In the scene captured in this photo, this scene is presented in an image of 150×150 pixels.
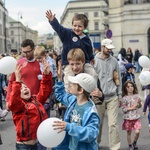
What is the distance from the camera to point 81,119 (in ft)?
12.4

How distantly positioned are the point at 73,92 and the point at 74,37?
A: 4.46ft

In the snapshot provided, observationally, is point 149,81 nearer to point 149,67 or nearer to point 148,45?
point 149,67

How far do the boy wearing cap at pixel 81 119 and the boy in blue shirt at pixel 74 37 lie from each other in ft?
3.14

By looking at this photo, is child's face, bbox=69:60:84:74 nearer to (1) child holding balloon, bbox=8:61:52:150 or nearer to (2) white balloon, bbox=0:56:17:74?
(1) child holding balloon, bbox=8:61:52:150

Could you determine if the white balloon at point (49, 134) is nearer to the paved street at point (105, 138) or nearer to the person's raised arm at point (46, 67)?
the person's raised arm at point (46, 67)

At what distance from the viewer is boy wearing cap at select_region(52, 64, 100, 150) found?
3547mm

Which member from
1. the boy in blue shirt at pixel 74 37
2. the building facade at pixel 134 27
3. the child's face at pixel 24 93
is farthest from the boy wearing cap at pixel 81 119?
the building facade at pixel 134 27

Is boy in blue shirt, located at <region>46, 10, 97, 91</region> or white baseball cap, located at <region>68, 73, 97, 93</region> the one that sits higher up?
boy in blue shirt, located at <region>46, 10, 97, 91</region>

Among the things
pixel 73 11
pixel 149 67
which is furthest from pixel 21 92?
pixel 73 11

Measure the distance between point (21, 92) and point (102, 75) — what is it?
8.26 ft

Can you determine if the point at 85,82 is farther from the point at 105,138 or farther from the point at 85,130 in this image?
the point at 105,138

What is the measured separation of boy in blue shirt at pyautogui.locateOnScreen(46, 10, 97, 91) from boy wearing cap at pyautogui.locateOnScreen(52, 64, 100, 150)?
956mm

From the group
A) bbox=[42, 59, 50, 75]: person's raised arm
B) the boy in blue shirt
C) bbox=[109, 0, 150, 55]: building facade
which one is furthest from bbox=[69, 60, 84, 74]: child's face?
bbox=[109, 0, 150, 55]: building facade

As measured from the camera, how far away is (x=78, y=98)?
3.88 m
